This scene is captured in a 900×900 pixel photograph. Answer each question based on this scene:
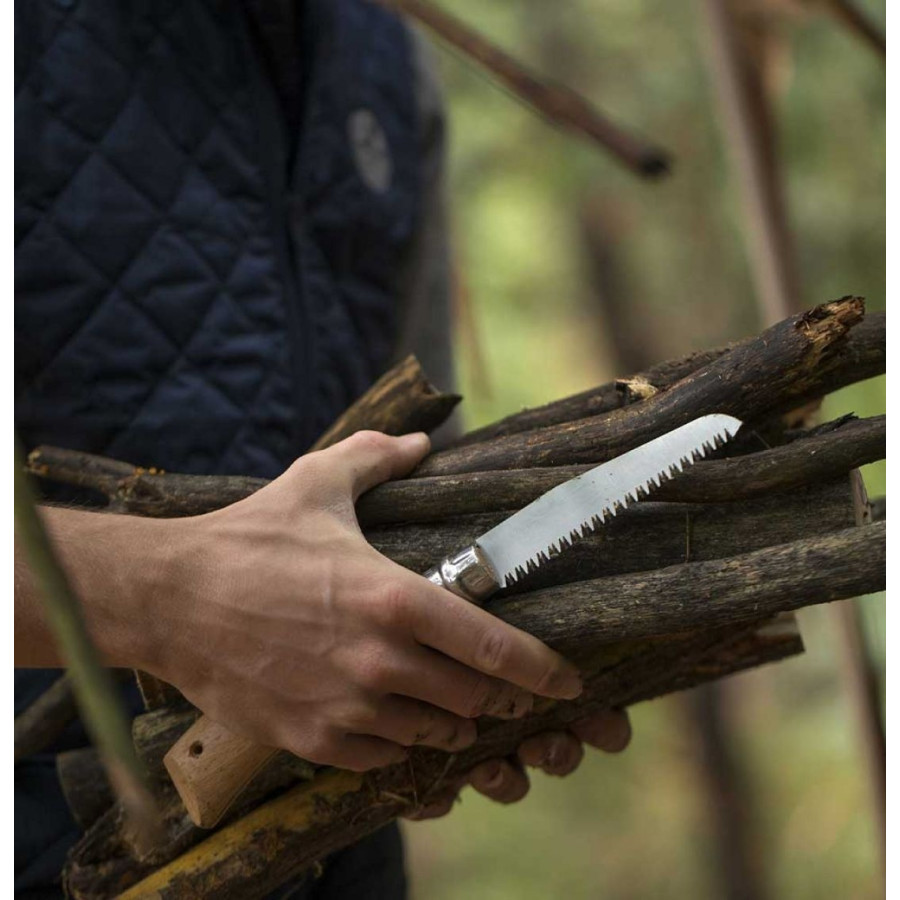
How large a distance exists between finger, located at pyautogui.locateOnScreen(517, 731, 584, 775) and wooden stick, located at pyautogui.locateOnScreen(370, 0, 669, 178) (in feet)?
3.56

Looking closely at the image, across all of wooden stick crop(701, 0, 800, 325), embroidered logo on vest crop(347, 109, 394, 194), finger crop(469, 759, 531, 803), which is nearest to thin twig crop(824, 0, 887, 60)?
wooden stick crop(701, 0, 800, 325)

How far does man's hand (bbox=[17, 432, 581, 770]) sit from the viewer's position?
0.81 metres

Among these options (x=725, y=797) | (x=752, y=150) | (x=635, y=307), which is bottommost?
(x=725, y=797)

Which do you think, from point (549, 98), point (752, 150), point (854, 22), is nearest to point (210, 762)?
point (549, 98)

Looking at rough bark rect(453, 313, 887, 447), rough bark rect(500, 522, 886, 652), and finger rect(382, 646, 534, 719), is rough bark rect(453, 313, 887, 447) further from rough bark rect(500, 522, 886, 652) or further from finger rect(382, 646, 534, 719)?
finger rect(382, 646, 534, 719)

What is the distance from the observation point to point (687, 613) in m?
0.84

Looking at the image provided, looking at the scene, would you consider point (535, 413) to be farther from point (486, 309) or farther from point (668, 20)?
point (486, 309)

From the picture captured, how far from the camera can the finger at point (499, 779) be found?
1082 millimetres

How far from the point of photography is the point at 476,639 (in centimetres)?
82

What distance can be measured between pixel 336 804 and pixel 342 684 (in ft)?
0.72

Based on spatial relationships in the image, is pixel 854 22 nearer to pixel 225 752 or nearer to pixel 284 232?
pixel 284 232

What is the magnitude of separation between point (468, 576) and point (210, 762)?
10.5 inches

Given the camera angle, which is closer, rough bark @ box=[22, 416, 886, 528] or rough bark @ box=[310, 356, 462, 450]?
rough bark @ box=[22, 416, 886, 528]
